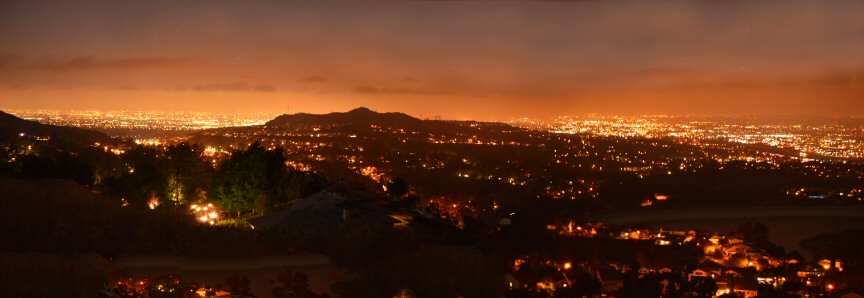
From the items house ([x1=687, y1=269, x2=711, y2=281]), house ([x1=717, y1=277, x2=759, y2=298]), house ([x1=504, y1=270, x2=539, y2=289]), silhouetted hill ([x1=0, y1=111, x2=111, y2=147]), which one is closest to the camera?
house ([x1=504, y1=270, x2=539, y2=289])

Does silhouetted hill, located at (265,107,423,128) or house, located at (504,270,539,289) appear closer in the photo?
house, located at (504,270,539,289)

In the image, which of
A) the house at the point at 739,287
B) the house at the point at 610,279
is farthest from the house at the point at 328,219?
the house at the point at 739,287

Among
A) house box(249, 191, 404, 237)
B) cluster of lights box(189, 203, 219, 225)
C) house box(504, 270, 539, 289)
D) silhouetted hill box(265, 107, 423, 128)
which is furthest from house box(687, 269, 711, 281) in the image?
silhouetted hill box(265, 107, 423, 128)

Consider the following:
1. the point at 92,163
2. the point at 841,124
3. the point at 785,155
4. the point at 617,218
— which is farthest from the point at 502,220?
the point at 841,124

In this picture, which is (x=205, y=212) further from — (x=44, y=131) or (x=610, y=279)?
(x=44, y=131)

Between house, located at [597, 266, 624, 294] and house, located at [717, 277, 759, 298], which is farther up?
house, located at [597, 266, 624, 294]

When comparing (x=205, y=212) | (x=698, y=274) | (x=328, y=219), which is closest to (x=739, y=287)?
(x=698, y=274)

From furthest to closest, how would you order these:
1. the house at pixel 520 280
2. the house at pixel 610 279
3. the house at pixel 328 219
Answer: the house at pixel 328 219 → the house at pixel 610 279 → the house at pixel 520 280

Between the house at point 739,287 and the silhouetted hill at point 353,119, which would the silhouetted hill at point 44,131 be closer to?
the silhouetted hill at point 353,119

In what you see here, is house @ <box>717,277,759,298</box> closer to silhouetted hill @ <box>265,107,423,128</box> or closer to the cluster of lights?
the cluster of lights

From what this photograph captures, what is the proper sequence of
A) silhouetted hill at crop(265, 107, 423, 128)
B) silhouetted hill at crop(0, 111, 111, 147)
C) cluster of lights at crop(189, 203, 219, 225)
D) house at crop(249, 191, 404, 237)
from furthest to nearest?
silhouetted hill at crop(265, 107, 423, 128)
silhouetted hill at crop(0, 111, 111, 147)
cluster of lights at crop(189, 203, 219, 225)
house at crop(249, 191, 404, 237)
